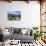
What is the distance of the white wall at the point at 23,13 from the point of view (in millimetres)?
3779

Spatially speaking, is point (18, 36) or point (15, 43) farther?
point (18, 36)

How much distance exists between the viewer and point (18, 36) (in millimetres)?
3756

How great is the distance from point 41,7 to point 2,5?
3.94 feet

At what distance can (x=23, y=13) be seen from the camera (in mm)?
3822

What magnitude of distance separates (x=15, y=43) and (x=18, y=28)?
0.53 metres

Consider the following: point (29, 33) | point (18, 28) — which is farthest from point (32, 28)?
point (18, 28)

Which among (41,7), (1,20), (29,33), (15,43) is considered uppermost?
(41,7)

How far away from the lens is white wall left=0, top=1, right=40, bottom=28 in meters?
3.78

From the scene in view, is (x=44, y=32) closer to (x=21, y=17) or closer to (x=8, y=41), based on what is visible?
(x=21, y=17)

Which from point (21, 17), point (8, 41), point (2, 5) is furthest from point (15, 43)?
point (2, 5)

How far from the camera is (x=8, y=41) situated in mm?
3584

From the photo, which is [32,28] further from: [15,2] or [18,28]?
[15,2]

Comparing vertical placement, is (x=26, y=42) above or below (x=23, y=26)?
below

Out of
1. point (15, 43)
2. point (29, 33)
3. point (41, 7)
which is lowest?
point (15, 43)
